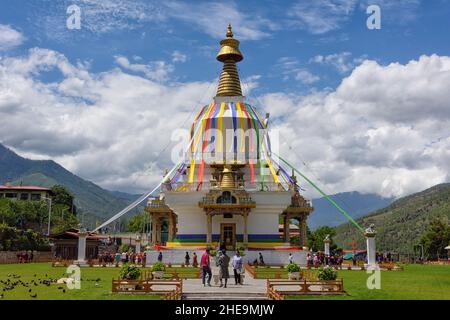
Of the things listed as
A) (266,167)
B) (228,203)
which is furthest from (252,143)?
(228,203)

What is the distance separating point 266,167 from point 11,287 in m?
35.8

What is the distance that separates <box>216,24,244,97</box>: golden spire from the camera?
60000 millimetres

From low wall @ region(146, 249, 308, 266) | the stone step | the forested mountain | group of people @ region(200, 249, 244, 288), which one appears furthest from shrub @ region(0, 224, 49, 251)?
the forested mountain

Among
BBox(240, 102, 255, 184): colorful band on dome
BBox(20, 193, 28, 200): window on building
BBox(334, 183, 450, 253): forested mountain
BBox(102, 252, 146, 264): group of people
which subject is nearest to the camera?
BBox(102, 252, 146, 264): group of people

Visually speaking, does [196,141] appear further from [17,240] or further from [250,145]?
[17,240]

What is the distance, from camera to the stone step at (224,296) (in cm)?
2018

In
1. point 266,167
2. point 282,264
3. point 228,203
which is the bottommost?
point 282,264

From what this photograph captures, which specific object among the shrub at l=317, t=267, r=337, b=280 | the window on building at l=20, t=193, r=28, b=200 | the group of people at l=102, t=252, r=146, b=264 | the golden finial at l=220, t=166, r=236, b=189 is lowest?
the group of people at l=102, t=252, r=146, b=264

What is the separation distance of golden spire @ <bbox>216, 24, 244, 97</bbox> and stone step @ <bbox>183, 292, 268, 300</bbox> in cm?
4124

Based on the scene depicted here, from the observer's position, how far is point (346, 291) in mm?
22422

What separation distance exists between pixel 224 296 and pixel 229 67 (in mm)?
44323

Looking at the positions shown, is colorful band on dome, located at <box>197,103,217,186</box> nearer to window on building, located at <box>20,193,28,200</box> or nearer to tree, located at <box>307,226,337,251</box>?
tree, located at <box>307,226,337,251</box>
